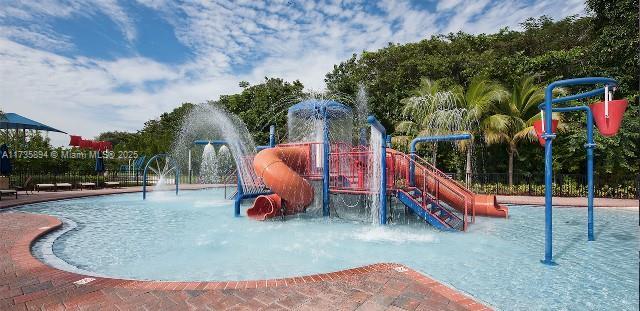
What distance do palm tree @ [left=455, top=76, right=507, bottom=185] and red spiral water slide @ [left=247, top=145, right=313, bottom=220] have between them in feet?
39.6

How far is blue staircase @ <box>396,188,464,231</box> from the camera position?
905 centimetres

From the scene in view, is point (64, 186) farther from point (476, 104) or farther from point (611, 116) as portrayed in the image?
point (611, 116)

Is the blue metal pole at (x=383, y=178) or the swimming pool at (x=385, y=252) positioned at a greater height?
the blue metal pole at (x=383, y=178)

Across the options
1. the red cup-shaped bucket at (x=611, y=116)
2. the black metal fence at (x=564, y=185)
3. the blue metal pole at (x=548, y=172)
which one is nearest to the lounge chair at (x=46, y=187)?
the blue metal pole at (x=548, y=172)

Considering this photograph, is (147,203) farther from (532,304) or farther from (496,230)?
(532,304)

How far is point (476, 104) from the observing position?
20188mm

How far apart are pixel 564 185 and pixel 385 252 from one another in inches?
643

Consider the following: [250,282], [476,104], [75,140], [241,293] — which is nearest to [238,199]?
[250,282]

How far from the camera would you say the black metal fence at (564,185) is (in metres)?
16.7

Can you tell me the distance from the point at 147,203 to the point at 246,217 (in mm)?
6697

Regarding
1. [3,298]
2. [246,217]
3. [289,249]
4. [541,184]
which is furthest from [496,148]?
[3,298]

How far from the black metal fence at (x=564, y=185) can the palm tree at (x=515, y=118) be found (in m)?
1.04

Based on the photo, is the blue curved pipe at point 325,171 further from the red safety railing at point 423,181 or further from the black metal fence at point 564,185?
the black metal fence at point 564,185

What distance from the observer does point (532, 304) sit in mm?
4289
